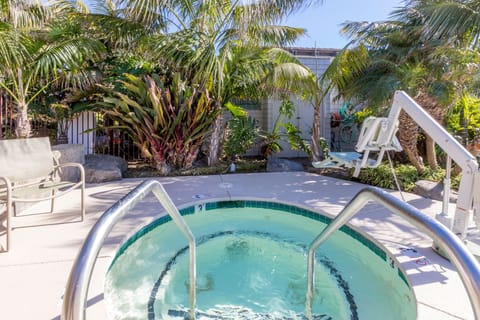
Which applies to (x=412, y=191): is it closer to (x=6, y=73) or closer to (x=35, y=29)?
(x=6, y=73)

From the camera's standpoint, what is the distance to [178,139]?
305 inches

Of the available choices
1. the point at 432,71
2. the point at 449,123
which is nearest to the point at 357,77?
the point at 432,71

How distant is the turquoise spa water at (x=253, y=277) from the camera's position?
268 centimetres

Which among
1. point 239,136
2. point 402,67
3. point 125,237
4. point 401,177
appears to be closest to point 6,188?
point 125,237

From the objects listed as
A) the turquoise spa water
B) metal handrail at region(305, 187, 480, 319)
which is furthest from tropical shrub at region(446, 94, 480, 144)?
metal handrail at region(305, 187, 480, 319)

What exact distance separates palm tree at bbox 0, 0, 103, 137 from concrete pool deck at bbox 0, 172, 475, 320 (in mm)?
2846

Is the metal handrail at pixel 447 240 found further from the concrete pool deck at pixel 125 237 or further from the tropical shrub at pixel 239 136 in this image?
the tropical shrub at pixel 239 136

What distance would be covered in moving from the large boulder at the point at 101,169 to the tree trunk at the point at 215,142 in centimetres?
261

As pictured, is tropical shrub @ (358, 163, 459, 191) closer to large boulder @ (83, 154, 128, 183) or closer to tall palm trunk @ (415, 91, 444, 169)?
tall palm trunk @ (415, 91, 444, 169)

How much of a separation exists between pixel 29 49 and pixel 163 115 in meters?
3.17

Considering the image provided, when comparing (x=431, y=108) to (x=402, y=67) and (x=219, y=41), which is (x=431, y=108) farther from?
(x=219, y=41)

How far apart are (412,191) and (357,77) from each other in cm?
354

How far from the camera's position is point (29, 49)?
19.7ft

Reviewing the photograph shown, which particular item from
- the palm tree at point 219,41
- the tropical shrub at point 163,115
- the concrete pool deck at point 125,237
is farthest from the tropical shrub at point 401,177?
the tropical shrub at point 163,115
